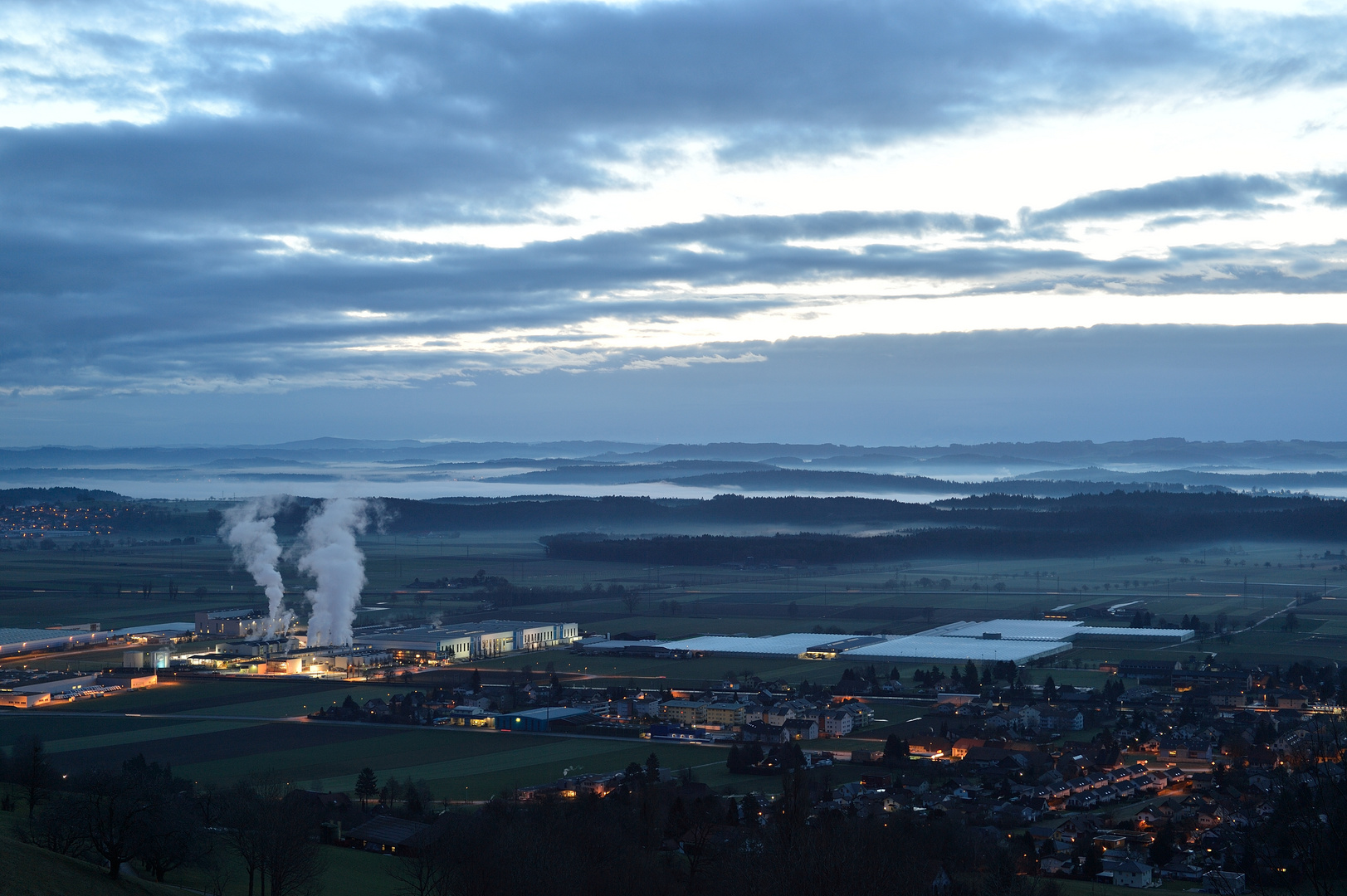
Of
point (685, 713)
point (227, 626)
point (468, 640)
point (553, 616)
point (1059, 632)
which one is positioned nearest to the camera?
point (685, 713)

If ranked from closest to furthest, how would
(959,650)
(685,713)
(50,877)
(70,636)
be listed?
(50,877) < (685,713) < (959,650) < (70,636)

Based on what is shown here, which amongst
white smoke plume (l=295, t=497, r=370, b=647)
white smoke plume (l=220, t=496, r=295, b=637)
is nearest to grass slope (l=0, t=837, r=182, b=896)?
white smoke plume (l=295, t=497, r=370, b=647)

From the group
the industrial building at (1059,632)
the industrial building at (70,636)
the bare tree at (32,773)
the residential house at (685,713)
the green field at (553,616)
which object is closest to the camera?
the bare tree at (32,773)

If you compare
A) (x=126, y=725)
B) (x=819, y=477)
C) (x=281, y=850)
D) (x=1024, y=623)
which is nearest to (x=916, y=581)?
(x=1024, y=623)

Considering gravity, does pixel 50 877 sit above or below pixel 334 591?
above

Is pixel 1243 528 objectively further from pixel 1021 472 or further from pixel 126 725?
pixel 1021 472

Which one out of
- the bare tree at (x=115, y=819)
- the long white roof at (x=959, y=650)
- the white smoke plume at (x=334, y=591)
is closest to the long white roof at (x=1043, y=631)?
the long white roof at (x=959, y=650)

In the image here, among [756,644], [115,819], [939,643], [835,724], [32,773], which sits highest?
[115,819]

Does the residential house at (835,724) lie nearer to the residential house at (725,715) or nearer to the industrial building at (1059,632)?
the residential house at (725,715)

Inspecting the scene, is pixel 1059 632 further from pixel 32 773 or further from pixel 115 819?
pixel 115 819

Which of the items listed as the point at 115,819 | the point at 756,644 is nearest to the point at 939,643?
the point at 756,644

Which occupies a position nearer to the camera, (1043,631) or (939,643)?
(939,643)

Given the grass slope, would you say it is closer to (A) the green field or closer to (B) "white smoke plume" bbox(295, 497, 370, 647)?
(A) the green field

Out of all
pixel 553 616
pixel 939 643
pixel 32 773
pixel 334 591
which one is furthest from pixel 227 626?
pixel 32 773
